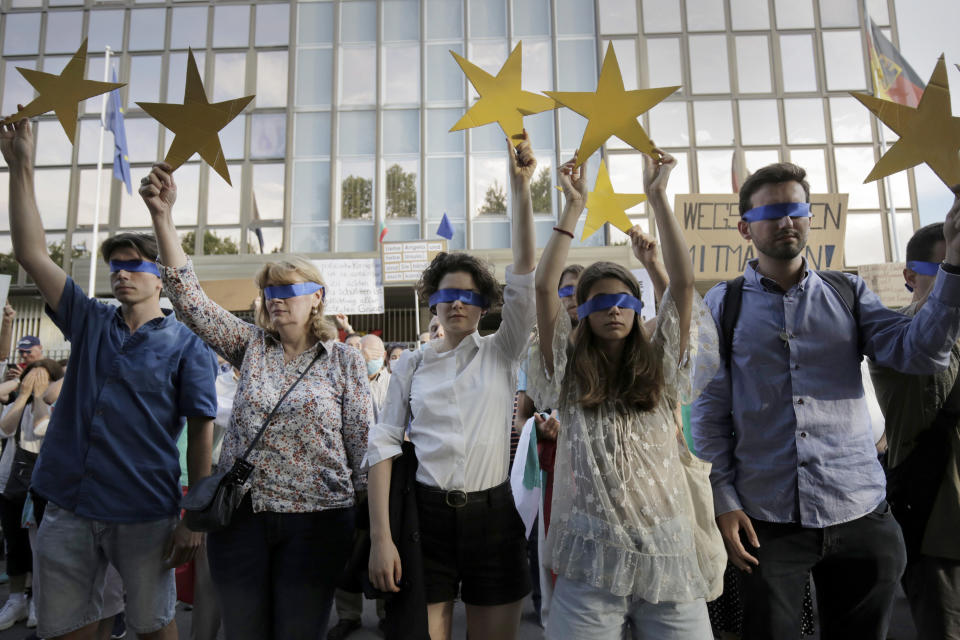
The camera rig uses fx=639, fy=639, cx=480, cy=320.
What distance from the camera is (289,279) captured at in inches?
105

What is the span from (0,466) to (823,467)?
6.02 meters

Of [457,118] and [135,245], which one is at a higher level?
[457,118]

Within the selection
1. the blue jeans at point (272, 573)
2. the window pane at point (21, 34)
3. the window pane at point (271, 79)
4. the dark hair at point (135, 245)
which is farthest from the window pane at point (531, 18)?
the blue jeans at point (272, 573)

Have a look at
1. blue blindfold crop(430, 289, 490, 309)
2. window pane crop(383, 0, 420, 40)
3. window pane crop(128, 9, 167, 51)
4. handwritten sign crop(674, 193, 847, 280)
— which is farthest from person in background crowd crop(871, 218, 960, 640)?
window pane crop(128, 9, 167, 51)

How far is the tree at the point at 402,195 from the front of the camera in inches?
667

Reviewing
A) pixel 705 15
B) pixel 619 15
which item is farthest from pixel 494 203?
pixel 705 15

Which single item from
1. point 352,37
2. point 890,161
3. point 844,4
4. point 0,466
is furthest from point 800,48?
point 0,466

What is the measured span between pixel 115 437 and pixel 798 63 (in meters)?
20.0

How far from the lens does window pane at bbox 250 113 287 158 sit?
17.7m

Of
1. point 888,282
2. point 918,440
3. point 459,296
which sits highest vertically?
point 888,282

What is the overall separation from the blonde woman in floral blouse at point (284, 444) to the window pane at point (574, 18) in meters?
17.0

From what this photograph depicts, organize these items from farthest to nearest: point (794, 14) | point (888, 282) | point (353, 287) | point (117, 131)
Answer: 1. point (794, 14)
2. point (117, 131)
3. point (353, 287)
4. point (888, 282)

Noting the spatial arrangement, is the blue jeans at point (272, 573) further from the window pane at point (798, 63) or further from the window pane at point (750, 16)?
the window pane at point (750, 16)

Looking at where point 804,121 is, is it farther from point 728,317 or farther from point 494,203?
point 728,317
